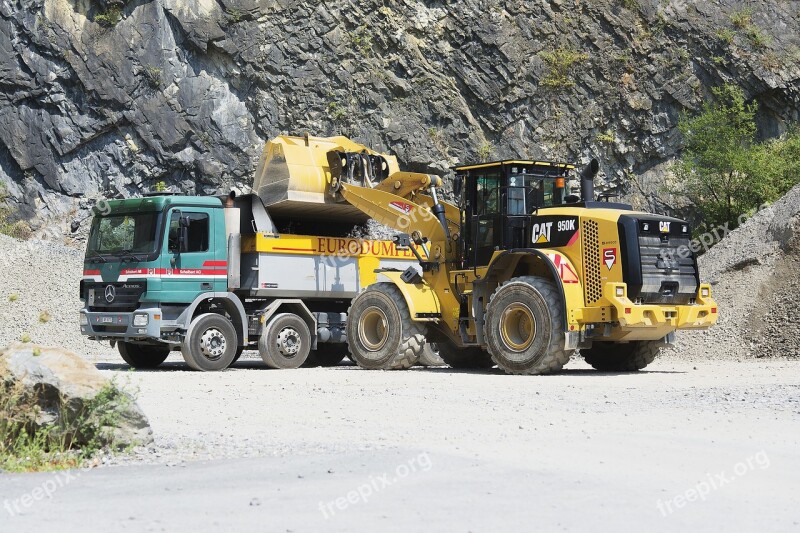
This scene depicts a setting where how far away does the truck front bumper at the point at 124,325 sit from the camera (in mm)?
18203

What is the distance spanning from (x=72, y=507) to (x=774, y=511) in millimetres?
4578

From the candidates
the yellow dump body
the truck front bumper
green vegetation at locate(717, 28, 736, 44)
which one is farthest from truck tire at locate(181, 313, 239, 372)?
green vegetation at locate(717, 28, 736, 44)

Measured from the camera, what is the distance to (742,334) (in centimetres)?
2130

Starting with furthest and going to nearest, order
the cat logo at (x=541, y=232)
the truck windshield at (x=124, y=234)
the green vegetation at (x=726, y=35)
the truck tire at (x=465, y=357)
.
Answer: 1. the green vegetation at (x=726, y=35)
2. the truck tire at (x=465, y=357)
3. the truck windshield at (x=124, y=234)
4. the cat logo at (x=541, y=232)

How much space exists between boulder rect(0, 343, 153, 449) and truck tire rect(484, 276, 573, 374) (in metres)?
8.55

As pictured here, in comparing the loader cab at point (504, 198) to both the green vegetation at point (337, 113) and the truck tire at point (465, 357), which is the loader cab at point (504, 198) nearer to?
the truck tire at point (465, 357)

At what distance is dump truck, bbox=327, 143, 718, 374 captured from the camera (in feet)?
52.6

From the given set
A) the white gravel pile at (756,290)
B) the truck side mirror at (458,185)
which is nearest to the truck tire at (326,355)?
the truck side mirror at (458,185)

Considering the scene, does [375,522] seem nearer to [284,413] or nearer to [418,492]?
[418,492]

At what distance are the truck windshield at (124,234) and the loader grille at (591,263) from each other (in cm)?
767

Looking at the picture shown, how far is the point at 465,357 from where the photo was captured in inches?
784

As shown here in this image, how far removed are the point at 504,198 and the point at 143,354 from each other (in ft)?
27.2

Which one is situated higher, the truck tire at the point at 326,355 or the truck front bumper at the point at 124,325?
the truck front bumper at the point at 124,325

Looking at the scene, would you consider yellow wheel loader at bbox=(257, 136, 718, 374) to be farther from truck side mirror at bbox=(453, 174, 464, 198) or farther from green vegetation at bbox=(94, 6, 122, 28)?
green vegetation at bbox=(94, 6, 122, 28)
